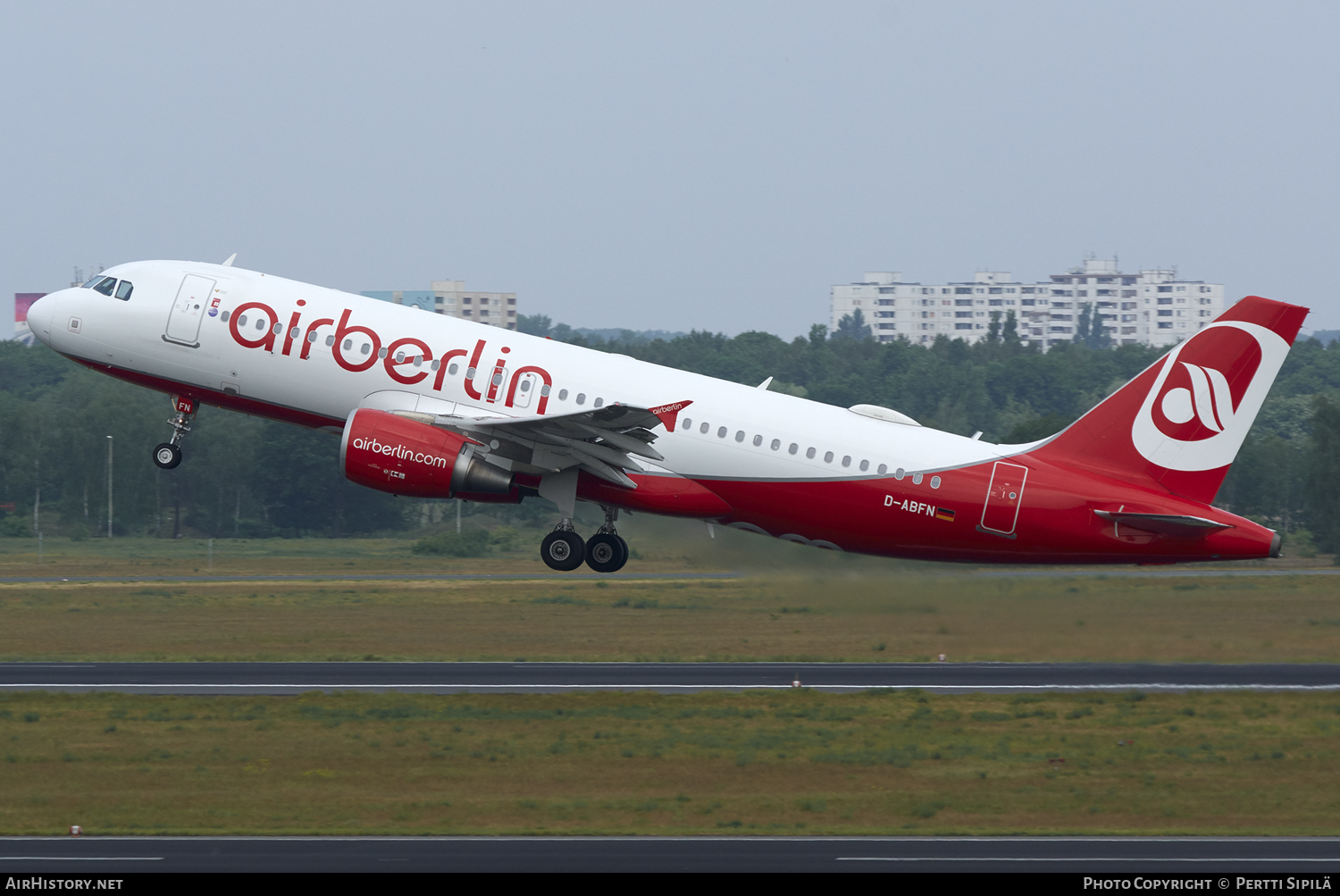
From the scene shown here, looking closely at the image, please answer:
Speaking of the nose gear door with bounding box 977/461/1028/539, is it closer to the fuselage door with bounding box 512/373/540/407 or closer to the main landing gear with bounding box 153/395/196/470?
the fuselage door with bounding box 512/373/540/407

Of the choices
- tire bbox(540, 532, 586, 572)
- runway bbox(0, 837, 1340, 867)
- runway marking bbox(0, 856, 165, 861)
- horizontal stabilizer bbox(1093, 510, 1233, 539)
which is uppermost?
horizontal stabilizer bbox(1093, 510, 1233, 539)

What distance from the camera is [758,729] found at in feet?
108

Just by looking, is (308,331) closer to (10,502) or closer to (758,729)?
(758,729)

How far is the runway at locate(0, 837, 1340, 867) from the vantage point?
22.6m

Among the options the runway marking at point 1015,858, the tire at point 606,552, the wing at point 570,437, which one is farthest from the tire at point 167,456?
the runway marking at point 1015,858

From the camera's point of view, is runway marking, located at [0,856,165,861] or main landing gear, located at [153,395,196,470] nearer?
runway marking, located at [0,856,165,861]

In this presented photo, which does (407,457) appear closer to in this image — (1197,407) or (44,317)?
(44,317)

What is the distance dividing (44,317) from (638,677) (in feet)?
58.2

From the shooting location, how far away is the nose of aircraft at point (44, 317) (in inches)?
Answer: 1481

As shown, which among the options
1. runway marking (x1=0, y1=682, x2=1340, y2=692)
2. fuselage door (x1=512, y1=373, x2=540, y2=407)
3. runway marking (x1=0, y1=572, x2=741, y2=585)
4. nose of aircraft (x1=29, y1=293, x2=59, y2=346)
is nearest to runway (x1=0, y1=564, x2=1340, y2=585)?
runway marking (x1=0, y1=572, x2=741, y2=585)

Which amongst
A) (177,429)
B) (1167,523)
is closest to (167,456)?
(177,429)

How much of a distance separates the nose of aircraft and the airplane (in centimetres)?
342

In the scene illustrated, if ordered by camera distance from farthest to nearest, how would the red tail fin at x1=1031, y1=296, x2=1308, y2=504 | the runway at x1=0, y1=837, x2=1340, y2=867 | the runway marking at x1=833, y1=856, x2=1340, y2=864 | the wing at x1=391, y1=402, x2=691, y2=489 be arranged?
the red tail fin at x1=1031, y1=296, x2=1308, y2=504 < the wing at x1=391, y1=402, x2=691, y2=489 < the runway marking at x1=833, y1=856, x2=1340, y2=864 < the runway at x1=0, y1=837, x2=1340, y2=867

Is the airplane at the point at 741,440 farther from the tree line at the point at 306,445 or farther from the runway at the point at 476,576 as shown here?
the tree line at the point at 306,445
